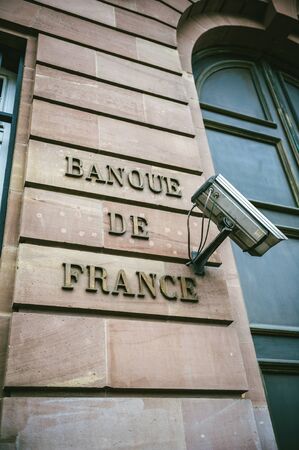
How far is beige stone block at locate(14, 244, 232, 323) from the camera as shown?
11.9ft

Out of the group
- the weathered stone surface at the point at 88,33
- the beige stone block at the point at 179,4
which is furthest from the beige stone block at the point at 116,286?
the beige stone block at the point at 179,4

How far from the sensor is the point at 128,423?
129 inches

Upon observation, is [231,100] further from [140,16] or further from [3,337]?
[3,337]

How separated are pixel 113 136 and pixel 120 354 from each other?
2599mm

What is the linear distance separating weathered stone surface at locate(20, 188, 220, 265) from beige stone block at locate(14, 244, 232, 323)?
0.13m

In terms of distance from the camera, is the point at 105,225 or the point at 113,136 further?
the point at 113,136

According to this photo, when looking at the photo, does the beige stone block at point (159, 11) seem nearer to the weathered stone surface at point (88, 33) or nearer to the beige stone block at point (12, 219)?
the weathered stone surface at point (88, 33)

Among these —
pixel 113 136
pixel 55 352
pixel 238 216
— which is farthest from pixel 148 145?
pixel 55 352

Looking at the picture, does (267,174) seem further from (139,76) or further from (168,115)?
(139,76)

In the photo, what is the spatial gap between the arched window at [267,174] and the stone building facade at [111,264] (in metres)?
0.07

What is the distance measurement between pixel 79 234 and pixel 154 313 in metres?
1.04

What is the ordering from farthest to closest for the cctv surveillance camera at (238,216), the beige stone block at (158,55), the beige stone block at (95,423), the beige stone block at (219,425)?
the beige stone block at (158,55), the cctv surveillance camera at (238,216), the beige stone block at (219,425), the beige stone block at (95,423)

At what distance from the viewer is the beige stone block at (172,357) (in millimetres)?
3539

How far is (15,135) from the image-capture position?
4.74 m
